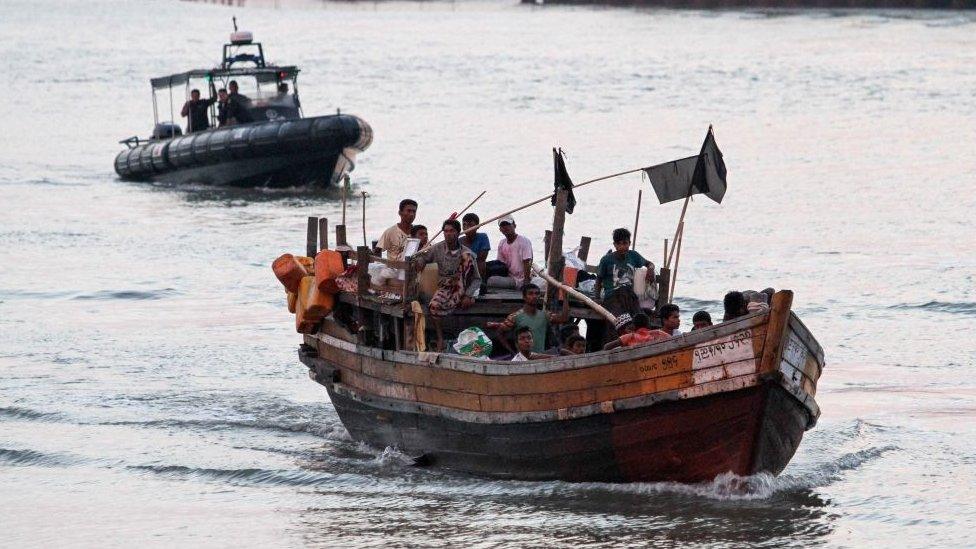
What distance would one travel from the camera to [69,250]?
28734 millimetres

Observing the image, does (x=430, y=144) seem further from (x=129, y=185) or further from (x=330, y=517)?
(x=330, y=517)

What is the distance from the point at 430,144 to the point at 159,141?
29.8 feet

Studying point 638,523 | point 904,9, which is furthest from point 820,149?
point 904,9

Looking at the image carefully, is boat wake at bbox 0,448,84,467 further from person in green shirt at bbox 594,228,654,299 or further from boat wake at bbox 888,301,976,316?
boat wake at bbox 888,301,976,316

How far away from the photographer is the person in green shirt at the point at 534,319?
1296 centimetres

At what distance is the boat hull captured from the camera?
3253 centimetres

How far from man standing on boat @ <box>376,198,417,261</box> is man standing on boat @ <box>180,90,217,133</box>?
19.3 meters

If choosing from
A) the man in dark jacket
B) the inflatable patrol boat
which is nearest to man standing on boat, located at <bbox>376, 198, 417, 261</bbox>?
the inflatable patrol boat

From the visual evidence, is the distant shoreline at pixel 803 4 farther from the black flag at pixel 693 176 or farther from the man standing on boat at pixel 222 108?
the black flag at pixel 693 176

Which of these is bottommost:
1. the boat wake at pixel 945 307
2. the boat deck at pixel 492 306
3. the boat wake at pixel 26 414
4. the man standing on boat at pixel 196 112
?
the boat wake at pixel 26 414

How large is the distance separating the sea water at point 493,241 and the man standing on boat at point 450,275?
1.44 metres

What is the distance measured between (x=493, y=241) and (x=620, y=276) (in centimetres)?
1315

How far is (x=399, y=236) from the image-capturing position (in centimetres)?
1466

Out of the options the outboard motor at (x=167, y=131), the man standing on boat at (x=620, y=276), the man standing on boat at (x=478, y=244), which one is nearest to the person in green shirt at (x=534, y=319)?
the man standing on boat at (x=620, y=276)
